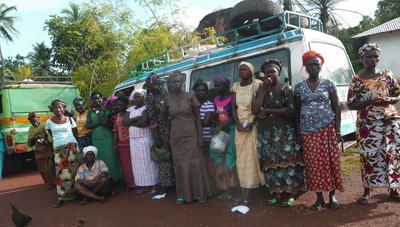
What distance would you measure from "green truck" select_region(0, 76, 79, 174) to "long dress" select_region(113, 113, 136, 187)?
3.95m

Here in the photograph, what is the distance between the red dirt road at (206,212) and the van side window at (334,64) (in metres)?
1.45

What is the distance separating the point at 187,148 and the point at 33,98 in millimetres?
5749

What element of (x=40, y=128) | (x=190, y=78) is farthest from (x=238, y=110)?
(x=40, y=128)

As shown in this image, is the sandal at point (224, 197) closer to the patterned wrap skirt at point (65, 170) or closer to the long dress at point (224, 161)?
the long dress at point (224, 161)

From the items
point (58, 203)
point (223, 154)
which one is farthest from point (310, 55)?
point (58, 203)

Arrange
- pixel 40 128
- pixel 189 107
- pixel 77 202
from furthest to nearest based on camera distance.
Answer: pixel 40 128 < pixel 77 202 < pixel 189 107

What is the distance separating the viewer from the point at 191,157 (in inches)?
147

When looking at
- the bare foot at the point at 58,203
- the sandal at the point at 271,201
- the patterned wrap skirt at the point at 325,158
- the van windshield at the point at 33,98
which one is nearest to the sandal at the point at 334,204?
the patterned wrap skirt at the point at 325,158

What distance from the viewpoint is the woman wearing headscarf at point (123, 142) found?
14.8ft

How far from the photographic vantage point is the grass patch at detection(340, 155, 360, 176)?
174 inches

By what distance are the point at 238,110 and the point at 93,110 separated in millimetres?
2631

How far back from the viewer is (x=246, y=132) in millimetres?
3424

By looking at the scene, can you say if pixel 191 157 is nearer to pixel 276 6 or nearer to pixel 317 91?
pixel 317 91

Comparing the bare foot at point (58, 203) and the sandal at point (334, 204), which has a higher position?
the bare foot at point (58, 203)
